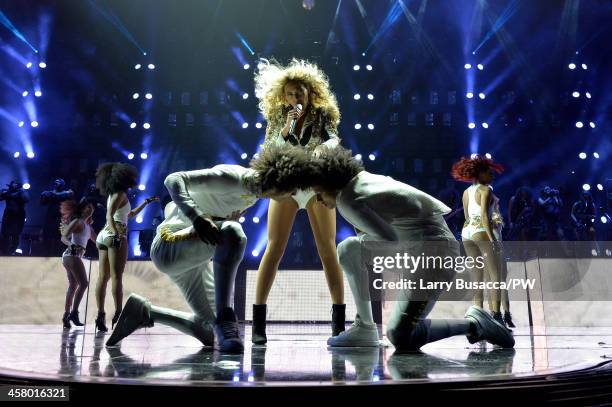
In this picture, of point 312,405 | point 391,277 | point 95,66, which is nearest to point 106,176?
point 391,277

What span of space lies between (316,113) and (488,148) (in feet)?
28.1

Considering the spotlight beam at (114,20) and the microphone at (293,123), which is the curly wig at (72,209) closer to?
the microphone at (293,123)

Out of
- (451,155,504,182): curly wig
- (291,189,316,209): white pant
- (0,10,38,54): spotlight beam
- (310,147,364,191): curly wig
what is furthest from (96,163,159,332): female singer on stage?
(0,10,38,54): spotlight beam

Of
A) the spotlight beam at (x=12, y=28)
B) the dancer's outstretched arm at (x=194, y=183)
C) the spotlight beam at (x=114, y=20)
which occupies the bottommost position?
the dancer's outstretched arm at (x=194, y=183)

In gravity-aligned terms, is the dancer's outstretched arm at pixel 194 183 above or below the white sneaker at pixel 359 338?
above

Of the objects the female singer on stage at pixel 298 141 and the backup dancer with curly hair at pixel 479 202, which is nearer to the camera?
the female singer on stage at pixel 298 141

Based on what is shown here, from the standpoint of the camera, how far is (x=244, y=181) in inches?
74.4

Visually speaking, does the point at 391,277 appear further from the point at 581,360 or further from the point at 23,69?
the point at 23,69

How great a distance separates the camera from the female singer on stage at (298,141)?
248 cm

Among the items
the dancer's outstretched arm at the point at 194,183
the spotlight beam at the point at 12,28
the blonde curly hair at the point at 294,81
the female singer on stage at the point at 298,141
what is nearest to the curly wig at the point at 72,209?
the female singer on stage at the point at 298,141

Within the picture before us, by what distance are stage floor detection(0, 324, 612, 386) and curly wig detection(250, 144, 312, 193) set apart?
61 cm

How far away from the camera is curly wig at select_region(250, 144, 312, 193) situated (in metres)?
1.78

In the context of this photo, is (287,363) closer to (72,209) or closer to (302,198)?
(302,198)

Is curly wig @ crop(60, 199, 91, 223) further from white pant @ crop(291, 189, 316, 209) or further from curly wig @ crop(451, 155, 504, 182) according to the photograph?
curly wig @ crop(451, 155, 504, 182)
